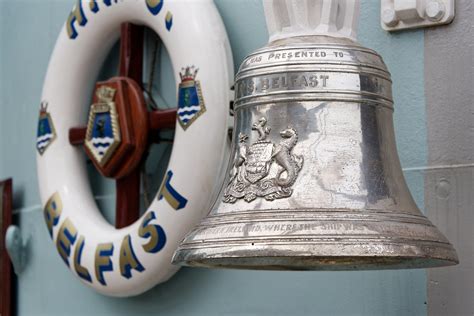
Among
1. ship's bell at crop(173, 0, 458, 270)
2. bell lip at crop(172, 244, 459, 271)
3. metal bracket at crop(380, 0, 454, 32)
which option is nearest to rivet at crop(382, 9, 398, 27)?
metal bracket at crop(380, 0, 454, 32)

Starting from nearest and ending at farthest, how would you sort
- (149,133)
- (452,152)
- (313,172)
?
(313,172) < (452,152) < (149,133)

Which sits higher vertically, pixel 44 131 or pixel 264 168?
pixel 44 131

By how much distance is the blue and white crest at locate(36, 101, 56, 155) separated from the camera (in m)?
3.39

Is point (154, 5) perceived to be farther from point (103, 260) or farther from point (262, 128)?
point (262, 128)

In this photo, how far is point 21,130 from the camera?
3787 mm

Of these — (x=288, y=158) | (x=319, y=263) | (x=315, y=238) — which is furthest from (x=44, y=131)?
(x=315, y=238)

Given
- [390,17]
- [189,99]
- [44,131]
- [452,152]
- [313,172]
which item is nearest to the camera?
[313,172]

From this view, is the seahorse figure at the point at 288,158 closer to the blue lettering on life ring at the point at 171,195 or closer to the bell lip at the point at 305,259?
the bell lip at the point at 305,259

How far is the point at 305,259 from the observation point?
2.08 meters

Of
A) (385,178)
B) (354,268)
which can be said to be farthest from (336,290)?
(385,178)

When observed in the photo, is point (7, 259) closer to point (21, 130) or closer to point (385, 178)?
point (21, 130)

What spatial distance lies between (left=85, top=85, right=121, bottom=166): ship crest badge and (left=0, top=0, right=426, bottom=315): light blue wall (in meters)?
0.15

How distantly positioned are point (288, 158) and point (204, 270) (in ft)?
3.25

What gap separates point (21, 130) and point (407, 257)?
2.03m
